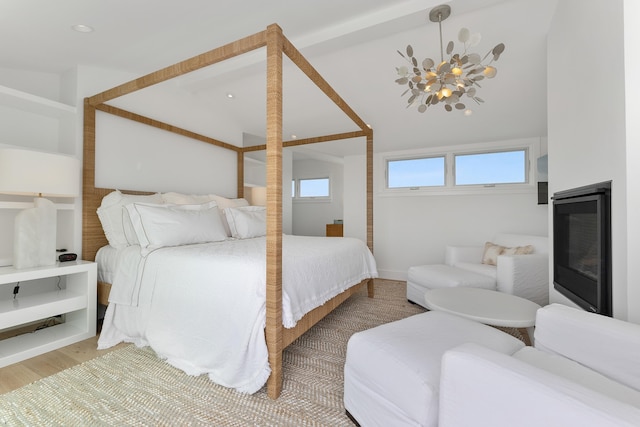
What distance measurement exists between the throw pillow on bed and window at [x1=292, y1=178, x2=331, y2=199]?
13.4 feet

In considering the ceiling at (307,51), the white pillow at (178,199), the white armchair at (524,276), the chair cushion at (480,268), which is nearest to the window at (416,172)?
the ceiling at (307,51)

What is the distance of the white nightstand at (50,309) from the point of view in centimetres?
193

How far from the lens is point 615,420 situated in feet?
1.96

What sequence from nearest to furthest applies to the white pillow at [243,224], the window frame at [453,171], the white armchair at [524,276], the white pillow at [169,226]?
the white pillow at [169,226], the white armchair at [524,276], the white pillow at [243,224], the window frame at [453,171]

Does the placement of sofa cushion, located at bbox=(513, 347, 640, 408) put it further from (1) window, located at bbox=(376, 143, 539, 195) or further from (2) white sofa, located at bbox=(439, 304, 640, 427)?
(1) window, located at bbox=(376, 143, 539, 195)

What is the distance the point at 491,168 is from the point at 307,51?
117 inches

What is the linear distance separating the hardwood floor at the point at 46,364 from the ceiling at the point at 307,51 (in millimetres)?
2293

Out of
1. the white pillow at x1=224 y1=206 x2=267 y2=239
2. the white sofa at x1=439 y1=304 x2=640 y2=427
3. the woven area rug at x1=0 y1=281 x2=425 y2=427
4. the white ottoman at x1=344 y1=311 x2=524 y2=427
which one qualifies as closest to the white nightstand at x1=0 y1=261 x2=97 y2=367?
the woven area rug at x1=0 y1=281 x2=425 y2=427

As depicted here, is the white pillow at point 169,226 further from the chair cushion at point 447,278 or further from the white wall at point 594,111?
the white wall at point 594,111

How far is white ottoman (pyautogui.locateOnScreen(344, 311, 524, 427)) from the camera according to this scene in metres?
1.07

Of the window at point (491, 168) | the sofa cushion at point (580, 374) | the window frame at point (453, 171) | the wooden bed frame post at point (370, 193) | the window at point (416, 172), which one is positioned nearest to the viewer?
the sofa cushion at point (580, 374)

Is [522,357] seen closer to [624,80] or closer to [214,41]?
[624,80]

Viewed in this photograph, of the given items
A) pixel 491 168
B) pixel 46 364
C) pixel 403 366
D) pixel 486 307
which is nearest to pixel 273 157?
pixel 403 366

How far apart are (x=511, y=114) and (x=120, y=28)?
13.2 feet
